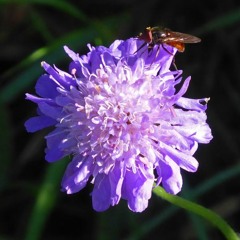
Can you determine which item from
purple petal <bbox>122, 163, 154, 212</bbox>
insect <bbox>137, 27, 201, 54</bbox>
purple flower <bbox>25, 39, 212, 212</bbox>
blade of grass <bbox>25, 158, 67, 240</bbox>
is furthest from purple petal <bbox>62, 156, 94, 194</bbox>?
blade of grass <bbox>25, 158, 67, 240</bbox>

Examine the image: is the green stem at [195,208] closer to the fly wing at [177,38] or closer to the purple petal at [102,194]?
the purple petal at [102,194]

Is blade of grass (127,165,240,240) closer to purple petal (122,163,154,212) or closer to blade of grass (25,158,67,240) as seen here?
blade of grass (25,158,67,240)

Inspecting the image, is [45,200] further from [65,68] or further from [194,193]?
[65,68]

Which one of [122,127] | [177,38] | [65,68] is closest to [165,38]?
[177,38]

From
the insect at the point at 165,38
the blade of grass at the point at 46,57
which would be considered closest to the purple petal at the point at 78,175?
the insect at the point at 165,38

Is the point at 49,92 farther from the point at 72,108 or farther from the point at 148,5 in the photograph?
the point at 148,5

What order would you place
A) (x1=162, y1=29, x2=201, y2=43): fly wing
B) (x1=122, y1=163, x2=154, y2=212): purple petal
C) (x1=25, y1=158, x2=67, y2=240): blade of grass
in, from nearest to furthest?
(x1=122, y1=163, x2=154, y2=212): purple petal
(x1=162, y1=29, x2=201, y2=43): fly wing
(x1=25, y1=158, x2=67, y2=240): blade of grass

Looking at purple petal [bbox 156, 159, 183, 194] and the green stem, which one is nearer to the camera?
purple petal [bbox 156, 159, 183, 194]
